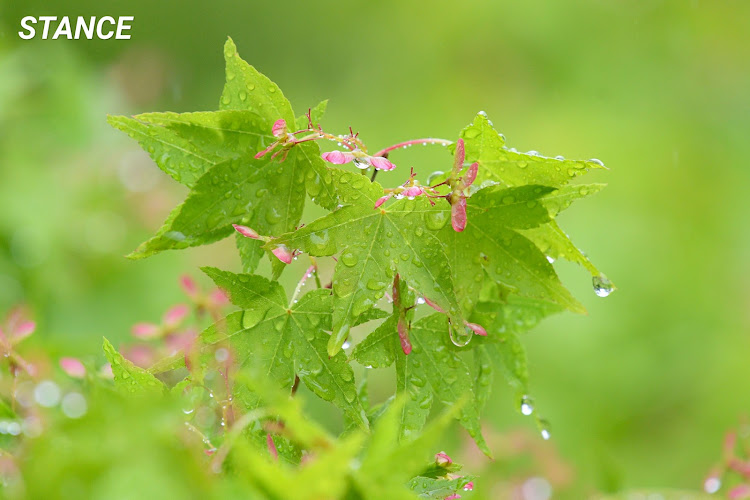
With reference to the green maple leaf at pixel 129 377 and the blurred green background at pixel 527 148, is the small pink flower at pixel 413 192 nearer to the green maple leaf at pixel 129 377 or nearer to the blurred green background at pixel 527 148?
the green maple leaf at pixel 129 377

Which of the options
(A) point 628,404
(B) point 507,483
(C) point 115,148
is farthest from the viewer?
(A) point 628,404

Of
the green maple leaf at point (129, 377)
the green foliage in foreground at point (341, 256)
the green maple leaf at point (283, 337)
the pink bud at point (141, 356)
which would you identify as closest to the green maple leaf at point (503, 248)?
the green foliage in foreground at point (341, 256)

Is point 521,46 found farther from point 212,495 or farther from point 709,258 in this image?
point 212,495

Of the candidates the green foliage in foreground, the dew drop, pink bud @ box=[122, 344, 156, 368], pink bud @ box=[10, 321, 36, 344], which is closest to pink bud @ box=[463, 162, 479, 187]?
the green foliage in foreground

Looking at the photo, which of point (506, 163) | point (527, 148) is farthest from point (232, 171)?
point (527, 148)

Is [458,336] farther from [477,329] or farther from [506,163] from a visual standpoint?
[506,163]

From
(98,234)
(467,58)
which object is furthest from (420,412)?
(467,58)
